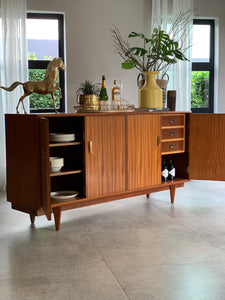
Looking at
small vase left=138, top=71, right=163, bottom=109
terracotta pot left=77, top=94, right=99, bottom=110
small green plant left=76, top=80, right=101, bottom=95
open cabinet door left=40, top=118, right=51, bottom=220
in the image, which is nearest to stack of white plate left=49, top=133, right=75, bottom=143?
open cabinet door left=40, top=118, right=51, bottom=220

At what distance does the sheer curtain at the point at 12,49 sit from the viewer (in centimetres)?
408

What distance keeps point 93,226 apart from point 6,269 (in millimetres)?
926

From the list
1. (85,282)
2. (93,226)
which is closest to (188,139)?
(93,226)

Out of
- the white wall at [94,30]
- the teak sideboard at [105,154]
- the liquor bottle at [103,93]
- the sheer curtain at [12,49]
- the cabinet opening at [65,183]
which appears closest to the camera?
the teak sideboard at [105,154]

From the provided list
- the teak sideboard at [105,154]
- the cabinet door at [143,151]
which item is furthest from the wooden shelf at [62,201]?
the cabinet door at [143,151]

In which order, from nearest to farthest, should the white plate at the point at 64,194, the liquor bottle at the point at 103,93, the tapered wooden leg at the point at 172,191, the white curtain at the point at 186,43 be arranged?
the white plate at the point at 64,194
the liquor bottle at the point at 103,93
the tapered wooden leg at the point at 172,191
the white curtain at the point at 186,43

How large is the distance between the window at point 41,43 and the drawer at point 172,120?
5.07 ft

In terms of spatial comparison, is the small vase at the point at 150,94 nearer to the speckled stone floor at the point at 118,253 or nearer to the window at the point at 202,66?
the speckled stone floor at the point at 118,253

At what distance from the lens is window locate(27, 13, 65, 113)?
440 centimetres

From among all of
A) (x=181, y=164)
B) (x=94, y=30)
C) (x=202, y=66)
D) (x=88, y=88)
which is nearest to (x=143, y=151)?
(x=181, y=164)

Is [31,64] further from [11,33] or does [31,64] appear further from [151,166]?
[151,166]

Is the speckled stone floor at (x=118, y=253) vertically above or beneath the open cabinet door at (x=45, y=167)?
beneath

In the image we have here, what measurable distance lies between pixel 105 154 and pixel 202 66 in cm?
261

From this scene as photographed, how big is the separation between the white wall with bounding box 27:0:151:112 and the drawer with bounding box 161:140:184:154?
132 centimetres
